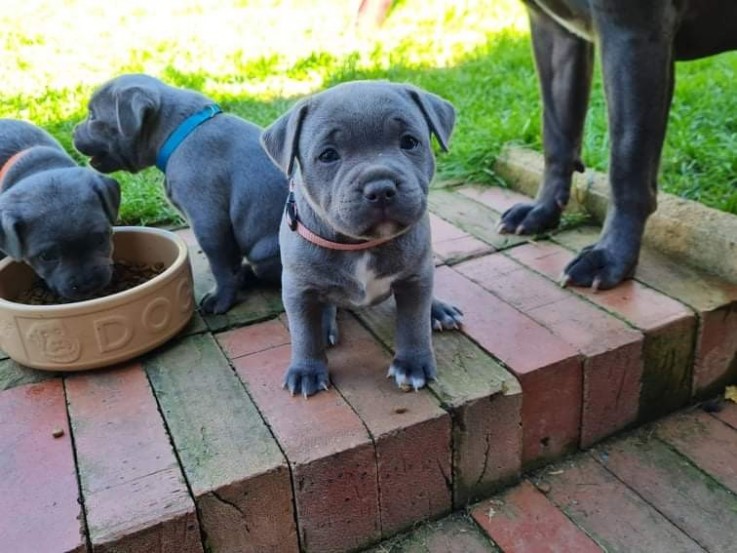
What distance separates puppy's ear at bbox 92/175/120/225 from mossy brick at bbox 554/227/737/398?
1718mm

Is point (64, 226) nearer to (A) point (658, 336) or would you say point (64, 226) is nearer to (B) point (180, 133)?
(B) point (180, 133)

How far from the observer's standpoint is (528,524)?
2020mm

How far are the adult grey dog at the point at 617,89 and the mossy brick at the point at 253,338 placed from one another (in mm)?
941

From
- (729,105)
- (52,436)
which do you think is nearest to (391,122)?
(52,436)

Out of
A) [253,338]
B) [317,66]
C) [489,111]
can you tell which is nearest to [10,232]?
[253,338]

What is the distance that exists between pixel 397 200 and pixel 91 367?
1.07 meters

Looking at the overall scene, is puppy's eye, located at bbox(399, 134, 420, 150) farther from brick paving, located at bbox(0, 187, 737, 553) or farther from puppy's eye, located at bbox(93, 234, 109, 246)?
puppy's eye, located at bbox(93, 234, 109, 246)

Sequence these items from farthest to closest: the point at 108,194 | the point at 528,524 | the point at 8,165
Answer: the point at 8,165 < the point at 108,194 < the point at 528,524

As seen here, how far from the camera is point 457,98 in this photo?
4.48 m

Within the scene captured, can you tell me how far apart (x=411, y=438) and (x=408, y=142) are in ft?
2.39

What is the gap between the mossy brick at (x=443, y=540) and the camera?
197 cm

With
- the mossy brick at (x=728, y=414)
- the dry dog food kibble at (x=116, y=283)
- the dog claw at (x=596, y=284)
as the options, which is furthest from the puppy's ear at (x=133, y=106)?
the mossy brick at (x=728, y=414)

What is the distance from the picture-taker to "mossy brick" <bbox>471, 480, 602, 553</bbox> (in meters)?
1.95

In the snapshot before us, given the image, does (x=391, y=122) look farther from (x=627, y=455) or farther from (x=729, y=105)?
(x=729, y=105)
